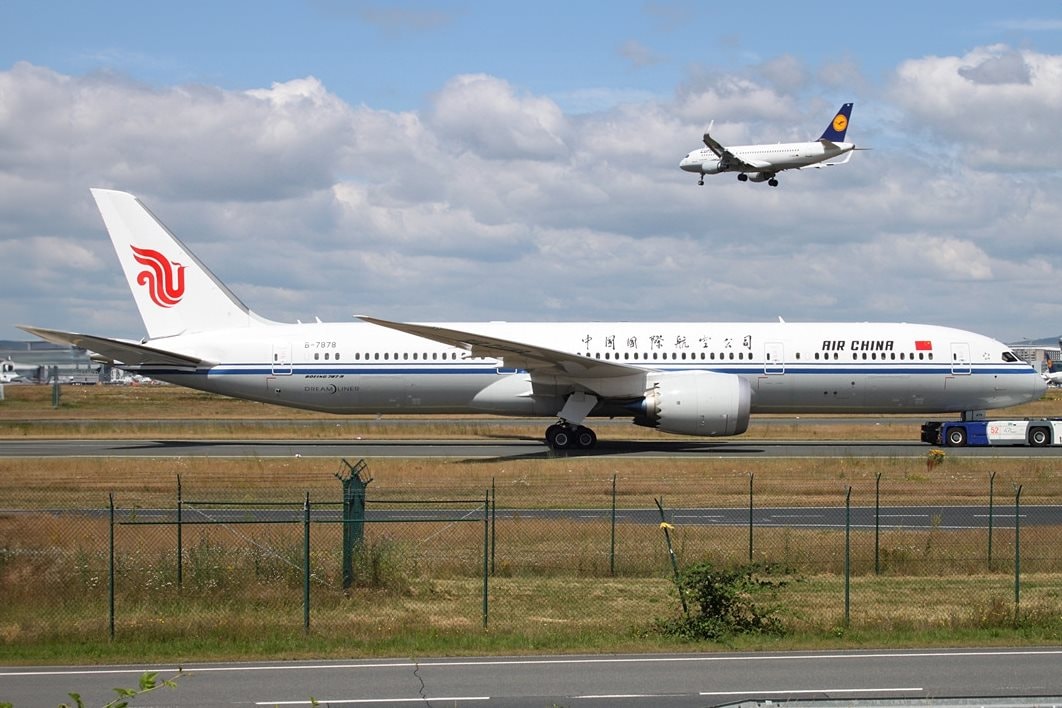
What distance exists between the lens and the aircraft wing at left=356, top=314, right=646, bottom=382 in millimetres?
35844

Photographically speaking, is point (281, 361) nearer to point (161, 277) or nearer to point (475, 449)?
point (161, 277)

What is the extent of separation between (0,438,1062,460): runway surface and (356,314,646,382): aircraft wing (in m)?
2.57

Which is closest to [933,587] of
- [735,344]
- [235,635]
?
[235,635]

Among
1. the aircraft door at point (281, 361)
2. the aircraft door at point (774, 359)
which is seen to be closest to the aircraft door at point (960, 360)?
the aircraft door at point (774, 359)

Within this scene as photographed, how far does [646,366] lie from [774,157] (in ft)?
101

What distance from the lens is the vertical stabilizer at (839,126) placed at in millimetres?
67875

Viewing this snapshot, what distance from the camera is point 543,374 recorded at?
38.8 meters

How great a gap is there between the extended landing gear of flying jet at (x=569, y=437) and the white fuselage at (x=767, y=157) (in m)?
31.3

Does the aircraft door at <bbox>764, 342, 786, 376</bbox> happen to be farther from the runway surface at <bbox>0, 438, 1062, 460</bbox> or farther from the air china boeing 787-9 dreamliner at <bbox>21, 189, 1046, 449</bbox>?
the runway surface at <bbox>0, 438, 1062, 460</bbox>

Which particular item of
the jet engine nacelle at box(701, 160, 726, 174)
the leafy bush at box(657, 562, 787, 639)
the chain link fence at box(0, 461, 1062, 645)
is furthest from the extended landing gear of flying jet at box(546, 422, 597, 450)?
the jet engine nacelle at box(701, 160, 726, 174)

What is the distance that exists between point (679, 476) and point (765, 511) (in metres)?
5.36

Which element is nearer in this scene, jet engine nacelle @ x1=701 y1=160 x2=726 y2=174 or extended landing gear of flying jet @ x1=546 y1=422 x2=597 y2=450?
extended landing gear of flying jet @ x1=546 y1=422 x2=597 y2=450

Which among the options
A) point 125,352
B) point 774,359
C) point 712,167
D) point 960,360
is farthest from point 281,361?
point 712,167

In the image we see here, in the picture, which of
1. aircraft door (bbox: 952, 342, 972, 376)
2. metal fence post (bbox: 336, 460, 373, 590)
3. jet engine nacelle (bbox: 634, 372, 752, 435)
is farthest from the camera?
aircraft door (bbox: 952, 342, 972, 376)
